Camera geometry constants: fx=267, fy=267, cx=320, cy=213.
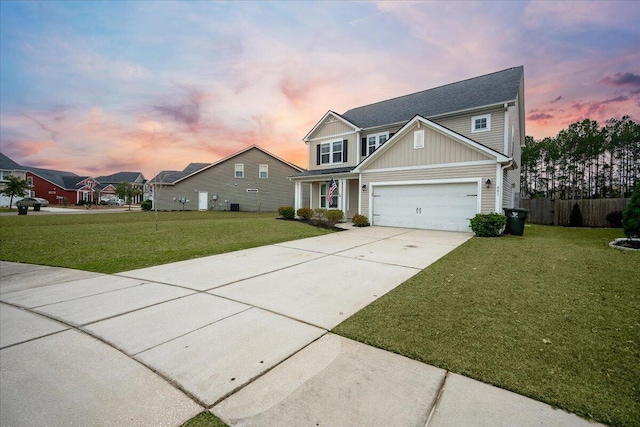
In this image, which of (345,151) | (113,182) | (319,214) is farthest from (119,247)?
(113,182)

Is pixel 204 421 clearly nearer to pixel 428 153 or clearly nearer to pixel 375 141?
pixel 428 153

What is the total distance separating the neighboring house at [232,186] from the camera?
29797 mm

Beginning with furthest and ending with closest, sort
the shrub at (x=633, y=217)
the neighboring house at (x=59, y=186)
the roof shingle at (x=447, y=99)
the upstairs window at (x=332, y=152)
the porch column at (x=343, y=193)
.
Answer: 1. the neighboring house at (x=59, y=186)
2. the upstairs window at (x=332, y=152)
3. the porch column at (x=343, y=193)
4. the roof shingle at (x=447, y=99)
5. the shrub at (x=633, y=217)

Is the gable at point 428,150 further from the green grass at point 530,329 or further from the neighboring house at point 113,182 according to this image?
the neighboring house at point 113,182

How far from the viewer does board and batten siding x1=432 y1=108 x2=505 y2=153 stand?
13422 millimetres

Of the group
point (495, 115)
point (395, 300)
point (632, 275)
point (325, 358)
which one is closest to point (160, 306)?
point (325, 358)

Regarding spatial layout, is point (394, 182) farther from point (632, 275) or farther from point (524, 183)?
point (524, 183)

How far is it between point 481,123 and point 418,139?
4070 mm

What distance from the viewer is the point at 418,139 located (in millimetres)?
13000

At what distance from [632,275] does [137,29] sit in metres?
17.4

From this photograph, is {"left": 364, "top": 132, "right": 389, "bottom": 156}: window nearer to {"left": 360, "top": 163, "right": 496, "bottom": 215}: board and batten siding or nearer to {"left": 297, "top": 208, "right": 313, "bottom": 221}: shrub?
{"left": 360, "top": 163, "right": 496, "bottom": 215}: board and batten siding

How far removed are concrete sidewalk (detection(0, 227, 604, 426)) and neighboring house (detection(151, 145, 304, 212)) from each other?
26.4 metres

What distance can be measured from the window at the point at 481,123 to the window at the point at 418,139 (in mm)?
3653

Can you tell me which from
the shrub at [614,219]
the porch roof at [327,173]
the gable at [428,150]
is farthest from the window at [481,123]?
the shrub at [614,219]
